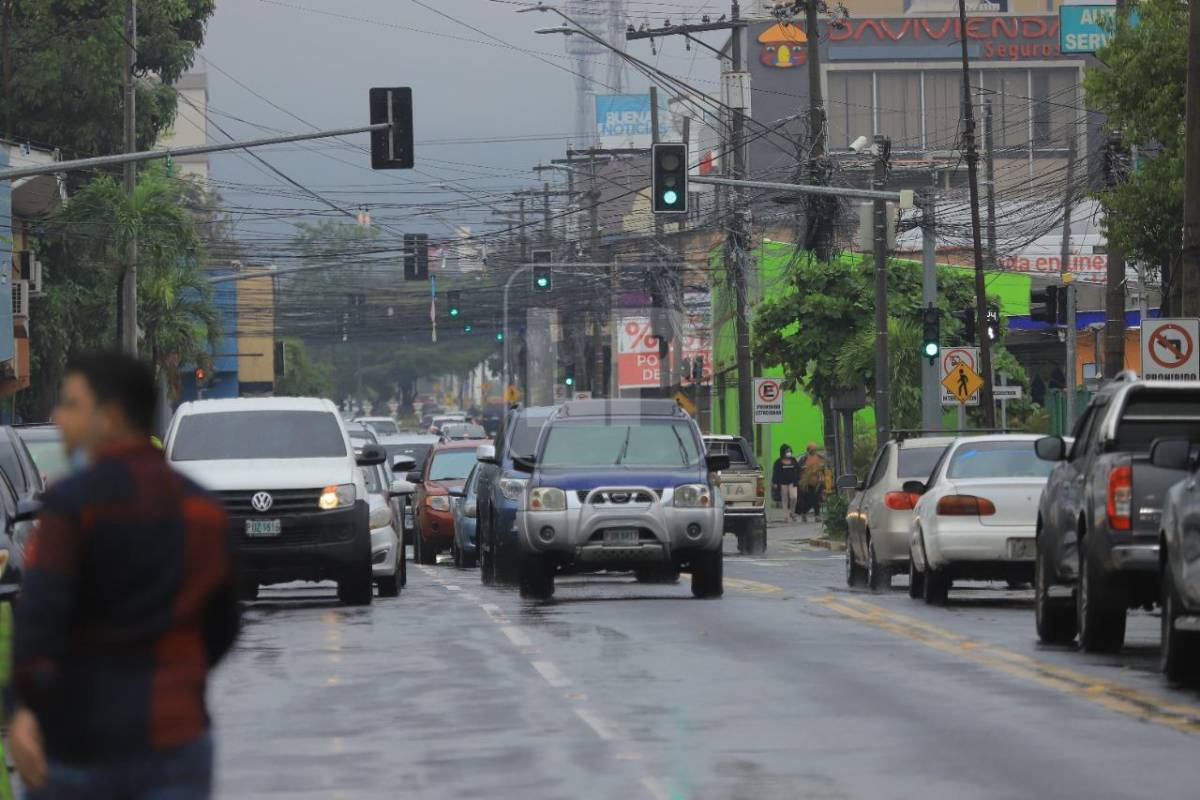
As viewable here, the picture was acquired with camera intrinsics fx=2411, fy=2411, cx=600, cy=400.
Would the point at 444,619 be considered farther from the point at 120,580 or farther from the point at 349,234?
the point at 349,234

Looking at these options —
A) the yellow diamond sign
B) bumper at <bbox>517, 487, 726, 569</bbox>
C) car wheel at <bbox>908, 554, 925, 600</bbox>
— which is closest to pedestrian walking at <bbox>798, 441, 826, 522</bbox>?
the yellow diamond sign

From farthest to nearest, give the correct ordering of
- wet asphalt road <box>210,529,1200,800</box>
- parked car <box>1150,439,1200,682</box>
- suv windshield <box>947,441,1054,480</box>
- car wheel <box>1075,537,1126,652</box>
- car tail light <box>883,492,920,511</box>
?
car tail light <box>883,492,920,511</box>, suv windshield <box>947,441,1054,480</box>, car wheel <box>1075,537,1126,652</box>, parked car <box>1150,439,1200,682</box>, wet asphalt road <box>210,529,1200,800</box>

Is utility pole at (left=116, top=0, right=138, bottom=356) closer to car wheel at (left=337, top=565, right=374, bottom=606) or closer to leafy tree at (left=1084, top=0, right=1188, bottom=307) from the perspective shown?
leafy tree at (left=1084, top=0, right=1188, bottom=307)

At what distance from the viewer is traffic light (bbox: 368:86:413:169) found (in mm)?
34531

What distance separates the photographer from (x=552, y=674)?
15102 mm

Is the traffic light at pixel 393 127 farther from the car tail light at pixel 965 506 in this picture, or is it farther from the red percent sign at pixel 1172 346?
the car tail light at pixel 965 506

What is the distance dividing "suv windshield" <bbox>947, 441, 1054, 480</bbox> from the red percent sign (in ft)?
12.5

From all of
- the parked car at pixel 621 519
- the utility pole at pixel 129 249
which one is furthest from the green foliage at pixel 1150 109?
the utility pole at pixel 129 249

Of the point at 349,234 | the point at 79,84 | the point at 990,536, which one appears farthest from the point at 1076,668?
the point at 349,234

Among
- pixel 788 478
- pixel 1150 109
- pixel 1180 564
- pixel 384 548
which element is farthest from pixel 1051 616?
pixel 788 478

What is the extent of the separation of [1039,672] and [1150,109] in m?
20.8

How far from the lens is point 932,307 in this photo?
4103cm

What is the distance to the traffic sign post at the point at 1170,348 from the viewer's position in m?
26.3

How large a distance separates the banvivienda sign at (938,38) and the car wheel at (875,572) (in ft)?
267
